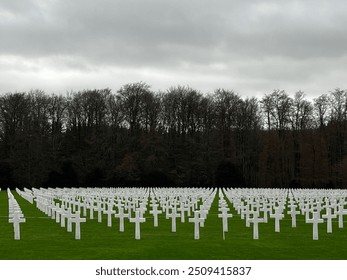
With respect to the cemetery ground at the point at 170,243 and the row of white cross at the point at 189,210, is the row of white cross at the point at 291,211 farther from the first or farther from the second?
the cemetery ground at the point at 170,243

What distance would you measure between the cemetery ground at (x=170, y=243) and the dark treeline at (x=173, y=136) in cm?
4413

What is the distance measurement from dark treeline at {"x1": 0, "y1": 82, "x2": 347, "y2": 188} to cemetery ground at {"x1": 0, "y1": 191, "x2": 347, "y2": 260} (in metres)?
44.1

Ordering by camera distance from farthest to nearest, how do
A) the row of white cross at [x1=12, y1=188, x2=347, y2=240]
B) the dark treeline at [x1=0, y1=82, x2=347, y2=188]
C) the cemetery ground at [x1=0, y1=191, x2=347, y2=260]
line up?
1. the dark treeline at [x1=0, y1=82, x2=347, y2=188]
2. the row of white cross at [x1=12, y1=188, x2=347, y2=240]
3. the cemetery ground at [x1=0, y1=191, x2=347, y2=260]

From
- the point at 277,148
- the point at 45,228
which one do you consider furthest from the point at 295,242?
the point at 277,148

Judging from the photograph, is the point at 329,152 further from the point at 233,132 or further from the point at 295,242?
the point at 295,242

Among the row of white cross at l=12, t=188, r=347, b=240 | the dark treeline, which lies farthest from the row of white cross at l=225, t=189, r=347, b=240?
the dark treeline

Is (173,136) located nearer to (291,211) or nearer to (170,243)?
(291,211)

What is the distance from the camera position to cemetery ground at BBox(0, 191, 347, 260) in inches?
457

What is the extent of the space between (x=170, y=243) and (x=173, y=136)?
56.1 m

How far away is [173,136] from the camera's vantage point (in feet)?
228

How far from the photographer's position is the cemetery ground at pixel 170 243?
1160 centimetres

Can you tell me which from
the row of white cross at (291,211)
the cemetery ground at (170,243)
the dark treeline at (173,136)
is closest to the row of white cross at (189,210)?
the row of white cross at (291,211)

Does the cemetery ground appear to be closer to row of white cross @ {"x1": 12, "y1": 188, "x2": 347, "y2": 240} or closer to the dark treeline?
row of white cross @ {"x1": 12, "y1": 188, "x2": 347, "y2": 240}

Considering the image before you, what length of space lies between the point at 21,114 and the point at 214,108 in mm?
22132
